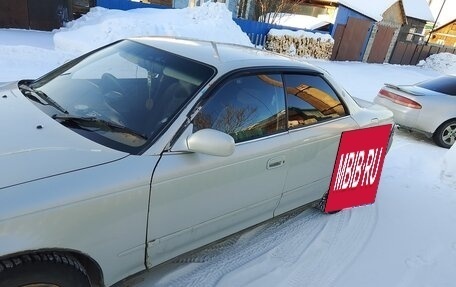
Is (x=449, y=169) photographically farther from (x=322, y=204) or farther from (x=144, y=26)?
(x=144, y=26)

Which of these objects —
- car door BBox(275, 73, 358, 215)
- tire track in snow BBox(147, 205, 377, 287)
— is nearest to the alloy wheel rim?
tire track in snow BBox(147, 205, 377, 287)

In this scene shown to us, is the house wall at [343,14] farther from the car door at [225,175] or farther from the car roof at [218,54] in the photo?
the car door at [225,175]

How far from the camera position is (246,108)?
2572mm

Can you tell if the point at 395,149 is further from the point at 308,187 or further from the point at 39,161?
the point at 39,161

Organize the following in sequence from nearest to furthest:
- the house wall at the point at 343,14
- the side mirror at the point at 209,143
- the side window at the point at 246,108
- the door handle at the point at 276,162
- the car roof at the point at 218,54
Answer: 1. the side mirror at the point at 209,143
2. the side window at the point at 246,108
3. the car roof at the point at 218,54
4. the door handle at the point at 276,162
5. the house wall at the point at 343,14

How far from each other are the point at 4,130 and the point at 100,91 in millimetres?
697

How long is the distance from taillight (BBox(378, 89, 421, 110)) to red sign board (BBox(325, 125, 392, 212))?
138 inches

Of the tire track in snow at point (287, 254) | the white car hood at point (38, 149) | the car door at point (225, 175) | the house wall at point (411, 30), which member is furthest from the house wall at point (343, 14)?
the white car hood at point (38, 149)

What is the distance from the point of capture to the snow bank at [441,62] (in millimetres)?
26556

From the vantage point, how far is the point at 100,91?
8.21ft

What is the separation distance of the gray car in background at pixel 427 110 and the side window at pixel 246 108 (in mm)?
5072

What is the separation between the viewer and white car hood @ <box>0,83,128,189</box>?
1.68 metres

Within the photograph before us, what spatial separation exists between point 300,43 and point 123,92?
14.8m

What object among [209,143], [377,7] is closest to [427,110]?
[209,143]
